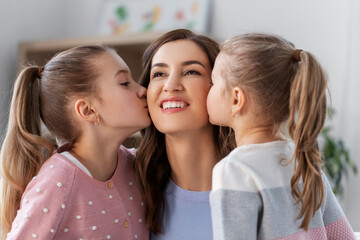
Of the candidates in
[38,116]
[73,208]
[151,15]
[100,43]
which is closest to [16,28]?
[100,43]

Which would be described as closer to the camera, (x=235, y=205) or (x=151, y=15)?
(x=235, y=205)

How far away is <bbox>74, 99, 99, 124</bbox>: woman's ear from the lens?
143 centimetres

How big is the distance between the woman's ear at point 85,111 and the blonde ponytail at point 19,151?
13 cm

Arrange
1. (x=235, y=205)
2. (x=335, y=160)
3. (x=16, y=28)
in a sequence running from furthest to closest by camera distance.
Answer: (x=16, y=28) → (x=335, y=160) → (x=235, y=205)

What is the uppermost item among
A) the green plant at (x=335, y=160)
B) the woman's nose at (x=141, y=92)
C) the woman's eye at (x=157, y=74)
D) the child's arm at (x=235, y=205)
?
the woman's eye at (x=157, y=74)

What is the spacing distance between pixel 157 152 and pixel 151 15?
213 cm

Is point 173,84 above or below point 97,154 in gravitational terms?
above

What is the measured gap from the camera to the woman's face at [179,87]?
55.3 inches

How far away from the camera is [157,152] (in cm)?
158

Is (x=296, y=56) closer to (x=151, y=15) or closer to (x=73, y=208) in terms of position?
(x=73, y=208)

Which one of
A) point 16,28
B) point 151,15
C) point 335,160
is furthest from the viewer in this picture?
point 151,15

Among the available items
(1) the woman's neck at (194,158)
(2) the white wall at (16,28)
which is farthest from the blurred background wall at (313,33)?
(1) the woman's neck at (194,158)

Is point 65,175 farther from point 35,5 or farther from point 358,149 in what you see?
point 35,5

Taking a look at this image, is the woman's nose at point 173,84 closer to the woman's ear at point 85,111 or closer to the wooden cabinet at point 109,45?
the woman's ear at point 85,111
